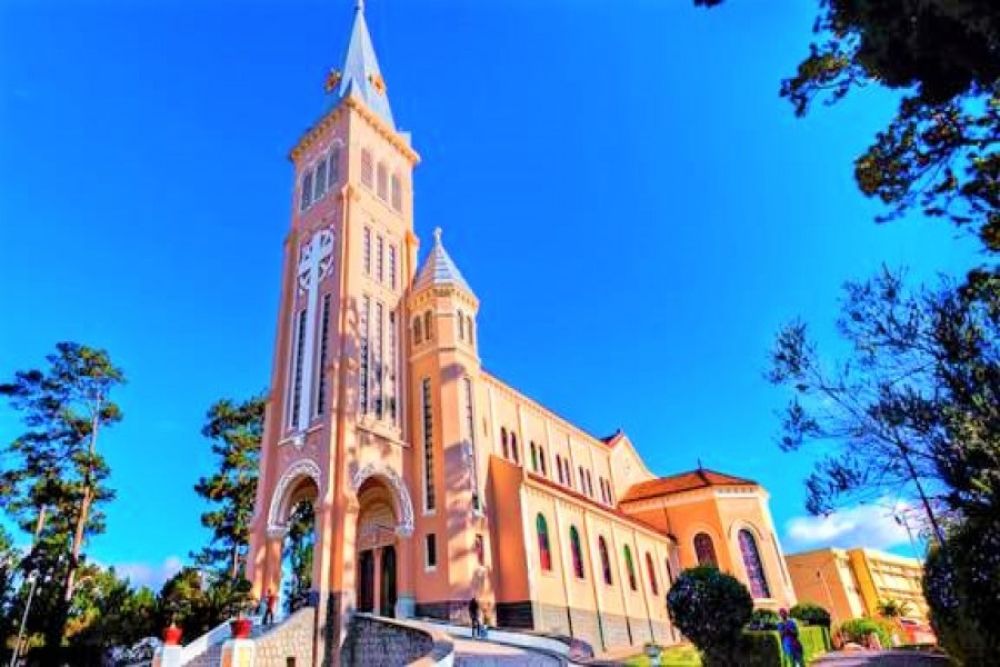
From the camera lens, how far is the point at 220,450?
2967 cm

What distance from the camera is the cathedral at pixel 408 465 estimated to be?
21531 millimetres

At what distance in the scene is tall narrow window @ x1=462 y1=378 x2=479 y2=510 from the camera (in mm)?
23634

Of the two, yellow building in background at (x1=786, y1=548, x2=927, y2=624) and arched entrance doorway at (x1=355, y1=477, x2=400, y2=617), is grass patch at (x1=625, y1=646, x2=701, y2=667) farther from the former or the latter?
yellow building in background at (x1=786, y1=548, x2=927, y2=624)

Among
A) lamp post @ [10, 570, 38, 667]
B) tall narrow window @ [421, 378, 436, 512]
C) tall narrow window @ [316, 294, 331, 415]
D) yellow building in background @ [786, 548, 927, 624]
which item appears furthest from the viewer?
yellow building in background @ [786, 548, 927, 624]

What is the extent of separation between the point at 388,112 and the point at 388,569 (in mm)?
24646

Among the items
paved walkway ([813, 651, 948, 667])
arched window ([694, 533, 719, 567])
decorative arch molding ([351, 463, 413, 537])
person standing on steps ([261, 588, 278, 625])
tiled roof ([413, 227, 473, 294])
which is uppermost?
tiled roof ([413, 227, 473, 294])

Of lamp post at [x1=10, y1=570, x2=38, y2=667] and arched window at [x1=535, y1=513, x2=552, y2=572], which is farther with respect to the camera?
arched window at [x1=535, y1=513, x2=552, y2=572]

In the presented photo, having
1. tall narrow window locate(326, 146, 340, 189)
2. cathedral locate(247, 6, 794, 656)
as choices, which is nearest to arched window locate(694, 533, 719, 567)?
cathedral locate(247, 6, 794, 656)

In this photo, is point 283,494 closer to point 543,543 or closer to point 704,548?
point 543,543

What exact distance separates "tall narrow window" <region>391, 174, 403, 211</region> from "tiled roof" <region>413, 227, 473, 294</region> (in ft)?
9.24

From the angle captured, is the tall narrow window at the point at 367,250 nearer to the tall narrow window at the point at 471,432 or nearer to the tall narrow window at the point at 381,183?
the tall narrow window at the point at 381,183

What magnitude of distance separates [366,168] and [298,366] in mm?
10766

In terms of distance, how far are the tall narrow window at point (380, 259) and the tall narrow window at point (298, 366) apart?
3692mm

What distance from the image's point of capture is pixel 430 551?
22344mm
